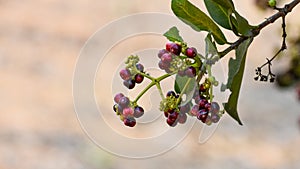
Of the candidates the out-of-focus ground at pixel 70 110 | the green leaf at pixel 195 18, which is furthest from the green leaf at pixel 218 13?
the out-of-focus ground at pixel 70 110

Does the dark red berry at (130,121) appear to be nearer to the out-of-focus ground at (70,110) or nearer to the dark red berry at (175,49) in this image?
the dark red berry at (175,49)

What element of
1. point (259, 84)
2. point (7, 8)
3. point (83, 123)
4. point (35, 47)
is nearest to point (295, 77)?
point (83, 123)

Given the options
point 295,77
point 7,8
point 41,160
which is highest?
point 7,8

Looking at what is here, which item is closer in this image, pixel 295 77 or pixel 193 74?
pixel 193 74

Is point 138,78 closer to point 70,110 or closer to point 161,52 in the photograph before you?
point 161,52

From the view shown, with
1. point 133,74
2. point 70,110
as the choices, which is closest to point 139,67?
point 133,74

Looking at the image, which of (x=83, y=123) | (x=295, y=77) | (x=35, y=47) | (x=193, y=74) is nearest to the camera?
(x=193, y=74)

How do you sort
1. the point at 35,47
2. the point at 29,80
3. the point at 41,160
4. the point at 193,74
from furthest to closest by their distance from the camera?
the point at 35,47, the point at 29,80, the point at 41,160, the point at 193,74

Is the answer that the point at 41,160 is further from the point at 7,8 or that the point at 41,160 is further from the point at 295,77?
the point at 295,77
